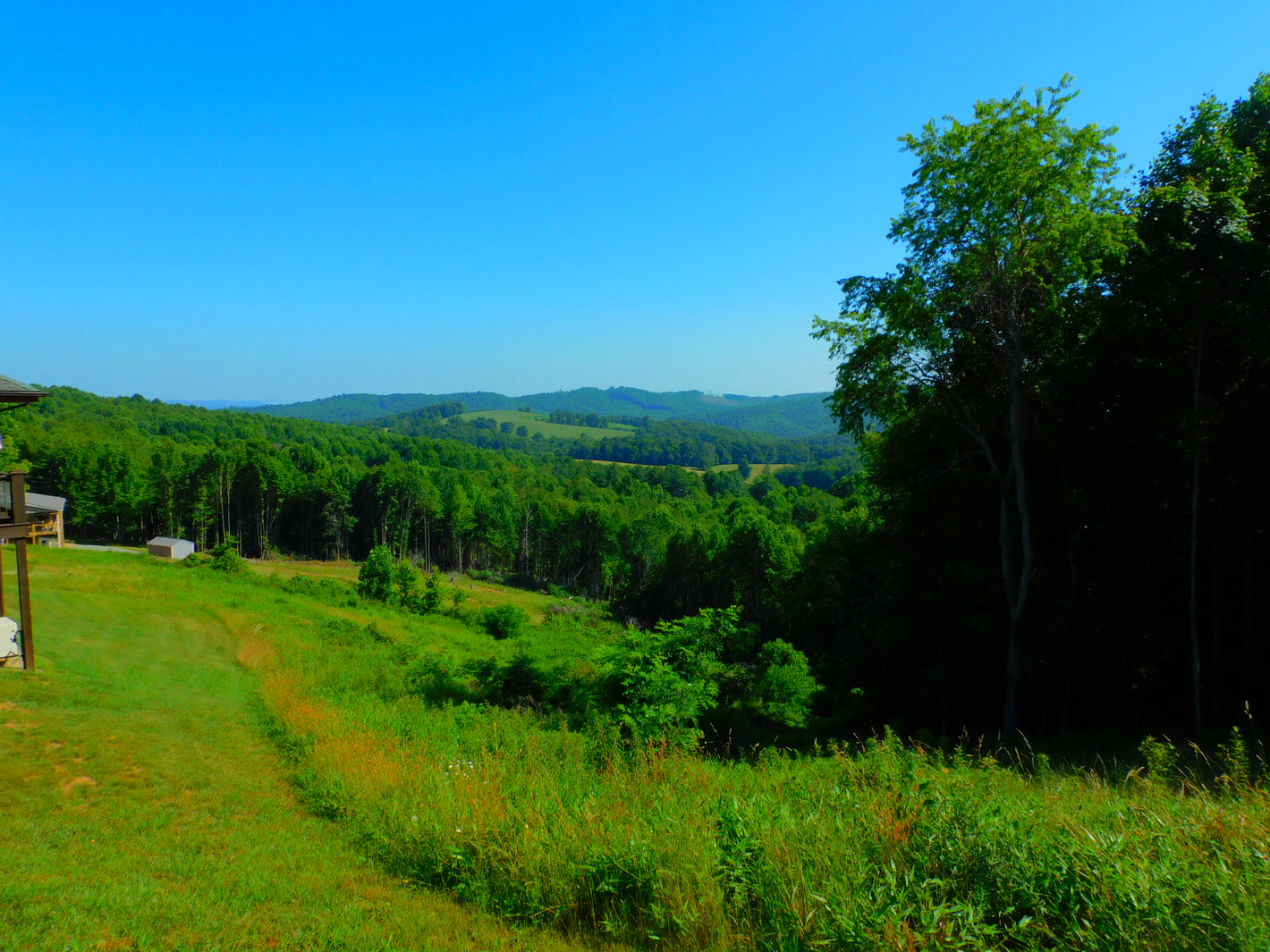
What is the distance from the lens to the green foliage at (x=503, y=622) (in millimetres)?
33375

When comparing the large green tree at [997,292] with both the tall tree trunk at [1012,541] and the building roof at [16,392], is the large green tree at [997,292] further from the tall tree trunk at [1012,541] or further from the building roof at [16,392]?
the building roof at [16,392]

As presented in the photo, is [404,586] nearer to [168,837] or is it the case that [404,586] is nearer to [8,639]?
[8,639]

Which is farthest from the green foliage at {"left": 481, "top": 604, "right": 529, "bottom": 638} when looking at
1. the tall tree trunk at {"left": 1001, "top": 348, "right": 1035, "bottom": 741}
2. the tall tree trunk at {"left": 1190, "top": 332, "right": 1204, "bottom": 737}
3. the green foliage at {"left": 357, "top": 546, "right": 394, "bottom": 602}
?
the tall tree trunk at {"left": 1190, "top": 332, "right": 1204, "bottom": 737}

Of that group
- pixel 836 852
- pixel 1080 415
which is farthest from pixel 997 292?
pixel 836 852

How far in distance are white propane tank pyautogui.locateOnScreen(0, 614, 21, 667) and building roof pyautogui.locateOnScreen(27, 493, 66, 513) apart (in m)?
37.2

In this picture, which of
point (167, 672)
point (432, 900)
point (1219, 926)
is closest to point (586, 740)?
point (432, 900)

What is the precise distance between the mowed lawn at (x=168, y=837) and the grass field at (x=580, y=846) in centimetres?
3

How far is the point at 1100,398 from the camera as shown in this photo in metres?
11.3

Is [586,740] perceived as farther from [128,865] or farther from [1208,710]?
[1208,710]

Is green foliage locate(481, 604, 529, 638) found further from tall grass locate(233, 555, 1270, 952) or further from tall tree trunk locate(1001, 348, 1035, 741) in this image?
tall grass locate(233, 555, 1270, 952)

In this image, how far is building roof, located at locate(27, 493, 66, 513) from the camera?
40.1 meters

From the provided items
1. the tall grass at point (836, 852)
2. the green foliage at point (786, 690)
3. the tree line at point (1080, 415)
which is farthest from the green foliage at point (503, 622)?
the tall grass at point (836, 852)

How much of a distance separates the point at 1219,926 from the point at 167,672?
16.9m

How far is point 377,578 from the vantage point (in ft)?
130
